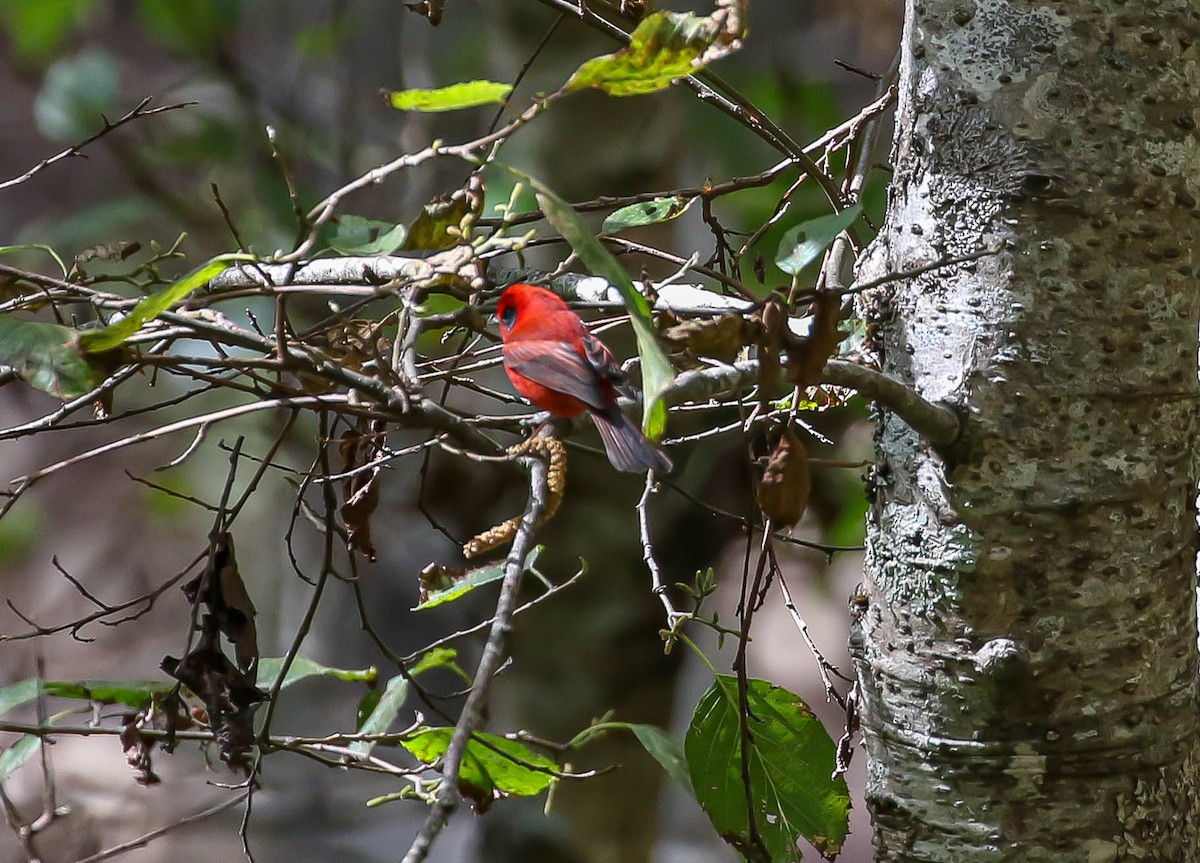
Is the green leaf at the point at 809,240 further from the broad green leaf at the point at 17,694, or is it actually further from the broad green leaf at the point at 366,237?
the broad green leaf at the point at 17,694

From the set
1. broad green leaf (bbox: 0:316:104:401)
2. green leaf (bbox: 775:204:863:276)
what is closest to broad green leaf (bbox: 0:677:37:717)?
broad green leaf (bbox: 0:316:104:401)

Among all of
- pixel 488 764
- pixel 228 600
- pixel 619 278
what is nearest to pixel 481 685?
pixel 619 278

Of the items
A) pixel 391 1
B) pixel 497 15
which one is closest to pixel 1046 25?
pixel 497 15

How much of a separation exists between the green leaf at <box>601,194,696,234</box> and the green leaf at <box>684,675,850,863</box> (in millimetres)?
463

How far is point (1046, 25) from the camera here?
91cm

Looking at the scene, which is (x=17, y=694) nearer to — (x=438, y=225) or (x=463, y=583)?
(x=463, y=583)

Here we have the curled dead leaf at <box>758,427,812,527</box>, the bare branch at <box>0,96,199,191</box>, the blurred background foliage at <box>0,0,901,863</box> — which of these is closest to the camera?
the curled dead leaf at <box>758,427,812,527</box>

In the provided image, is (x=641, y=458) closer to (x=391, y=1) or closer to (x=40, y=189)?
(x=391, y=1)

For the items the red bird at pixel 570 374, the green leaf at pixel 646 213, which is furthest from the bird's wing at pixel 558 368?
the green leaf at pixel 646 213

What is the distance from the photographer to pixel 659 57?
69 centimetres

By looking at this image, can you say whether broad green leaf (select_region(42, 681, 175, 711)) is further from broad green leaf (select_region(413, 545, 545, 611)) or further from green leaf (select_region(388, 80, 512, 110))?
green leaf (select_region(388, 80, 512, 110))

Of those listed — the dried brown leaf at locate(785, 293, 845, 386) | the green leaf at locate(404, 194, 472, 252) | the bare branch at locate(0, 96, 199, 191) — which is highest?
the bare branch at locate(0, 96, 199, 191)

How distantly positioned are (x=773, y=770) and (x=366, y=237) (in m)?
0.63

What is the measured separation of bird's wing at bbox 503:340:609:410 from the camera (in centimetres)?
135
